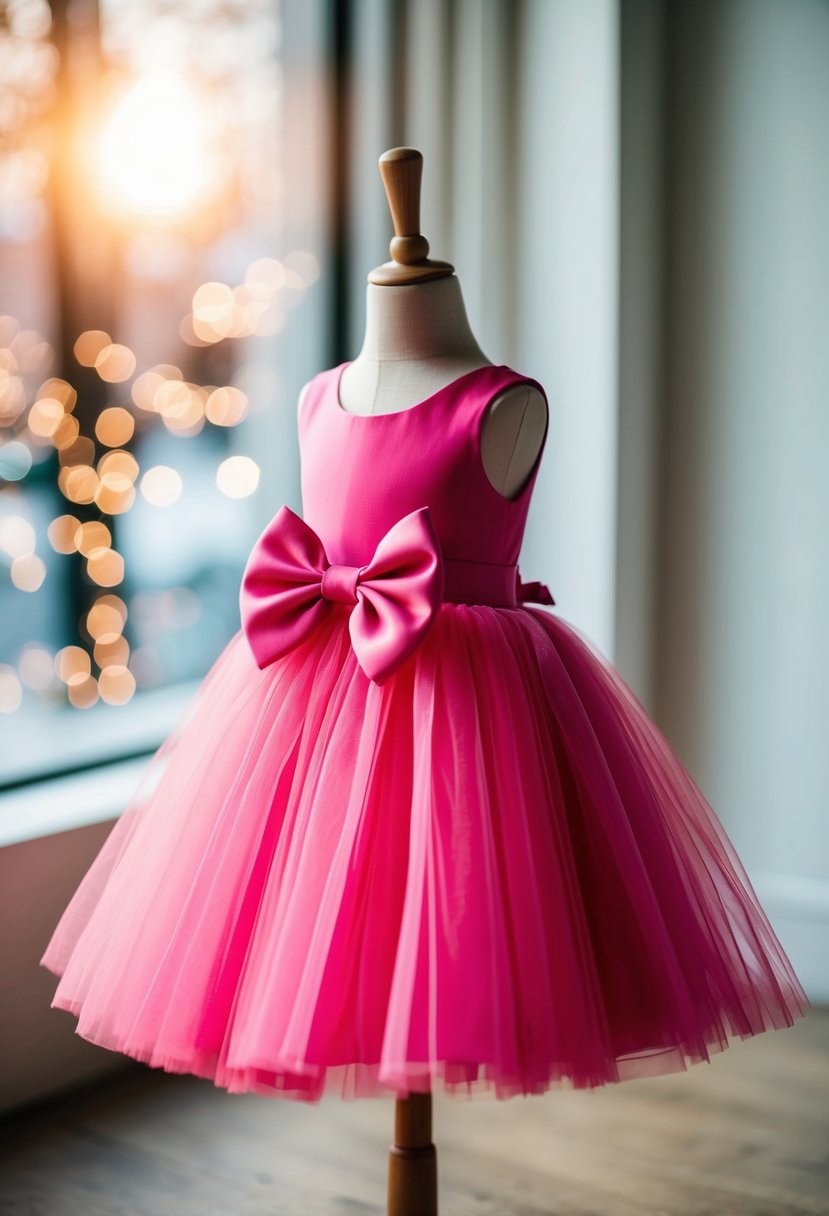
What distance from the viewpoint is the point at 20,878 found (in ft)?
5.20

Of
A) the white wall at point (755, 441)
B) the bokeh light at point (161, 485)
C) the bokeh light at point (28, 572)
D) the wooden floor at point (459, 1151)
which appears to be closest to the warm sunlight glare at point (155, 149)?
the bokeh light at point (161, 485)

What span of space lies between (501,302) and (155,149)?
71 centimetres

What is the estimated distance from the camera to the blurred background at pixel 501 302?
76.9 inches

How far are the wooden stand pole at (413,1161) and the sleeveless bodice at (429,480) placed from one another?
548mm

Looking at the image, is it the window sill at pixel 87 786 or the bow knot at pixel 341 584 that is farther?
the window sill at pixel 87 786

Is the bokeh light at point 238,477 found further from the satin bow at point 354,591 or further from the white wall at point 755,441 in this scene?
the satin bow at point 354,591

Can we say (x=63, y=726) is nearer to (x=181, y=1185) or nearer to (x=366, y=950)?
(x=181, y=1185)

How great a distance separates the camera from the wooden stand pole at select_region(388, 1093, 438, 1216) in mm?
1171

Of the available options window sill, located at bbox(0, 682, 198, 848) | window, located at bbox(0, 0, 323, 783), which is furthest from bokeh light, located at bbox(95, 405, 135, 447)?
window sill, located at bbox(0, 682, 198, 848)

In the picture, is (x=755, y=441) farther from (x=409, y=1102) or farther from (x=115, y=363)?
(x=409, y=1102)

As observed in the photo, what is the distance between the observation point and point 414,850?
3.18ft

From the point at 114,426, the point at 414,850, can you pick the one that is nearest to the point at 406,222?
the point at 414,850

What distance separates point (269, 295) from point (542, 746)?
1.36 m

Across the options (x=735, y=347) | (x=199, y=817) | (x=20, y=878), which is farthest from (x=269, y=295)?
(x=199, y=817)
